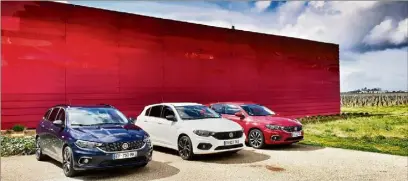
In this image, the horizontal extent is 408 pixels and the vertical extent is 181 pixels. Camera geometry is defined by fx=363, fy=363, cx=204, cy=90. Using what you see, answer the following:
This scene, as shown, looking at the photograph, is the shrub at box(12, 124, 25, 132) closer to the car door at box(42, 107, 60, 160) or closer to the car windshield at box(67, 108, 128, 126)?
the car door at box(42, 107, 60, 160)

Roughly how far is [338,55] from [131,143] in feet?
72.3

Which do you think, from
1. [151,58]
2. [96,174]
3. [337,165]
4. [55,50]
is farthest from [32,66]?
[337,165]

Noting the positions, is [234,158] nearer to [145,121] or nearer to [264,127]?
[264,127]

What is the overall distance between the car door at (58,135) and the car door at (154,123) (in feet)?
8.78

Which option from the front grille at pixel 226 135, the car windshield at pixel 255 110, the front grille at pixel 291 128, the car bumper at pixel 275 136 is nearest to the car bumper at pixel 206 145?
the front grille at pixel 226 135

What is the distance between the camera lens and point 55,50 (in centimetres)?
1383

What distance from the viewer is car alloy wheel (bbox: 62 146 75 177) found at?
720 cm

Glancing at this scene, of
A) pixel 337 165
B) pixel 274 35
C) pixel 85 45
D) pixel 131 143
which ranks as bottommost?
pixel 337 165

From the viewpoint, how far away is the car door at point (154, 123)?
33.6ft

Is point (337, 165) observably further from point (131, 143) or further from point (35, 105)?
point (35, 105)

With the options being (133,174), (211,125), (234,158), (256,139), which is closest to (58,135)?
(133,174)

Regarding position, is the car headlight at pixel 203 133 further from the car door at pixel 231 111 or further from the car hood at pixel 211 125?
the car door at pixel 231 111

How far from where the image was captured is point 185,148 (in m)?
9.18

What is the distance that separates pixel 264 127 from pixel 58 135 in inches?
229
